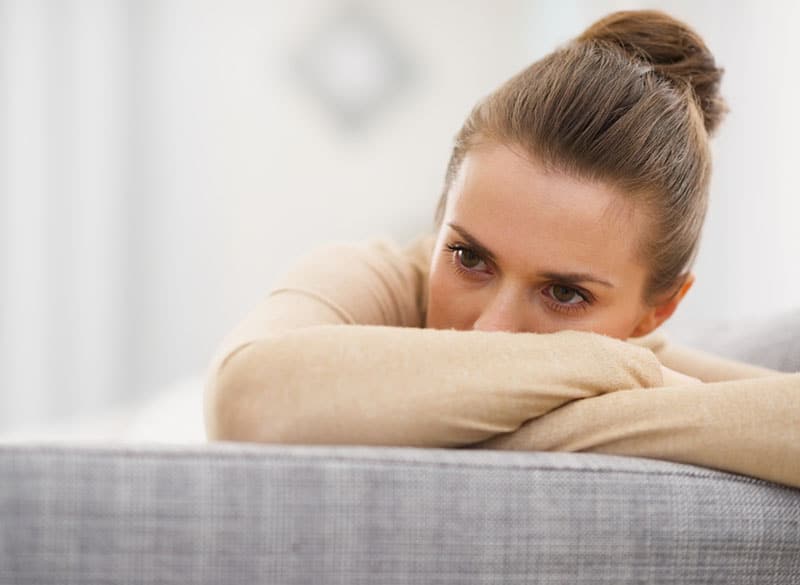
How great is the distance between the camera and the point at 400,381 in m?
0.73

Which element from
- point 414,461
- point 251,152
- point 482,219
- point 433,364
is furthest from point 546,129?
point 251,152

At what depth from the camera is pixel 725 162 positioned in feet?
8.06

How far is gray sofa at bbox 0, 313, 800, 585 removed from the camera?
59 cm

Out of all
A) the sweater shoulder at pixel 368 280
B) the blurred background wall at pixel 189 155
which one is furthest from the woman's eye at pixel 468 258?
the blurred background wall at pixel 189 155

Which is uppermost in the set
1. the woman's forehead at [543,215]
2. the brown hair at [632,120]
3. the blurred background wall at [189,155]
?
the brown hair at [632,120]

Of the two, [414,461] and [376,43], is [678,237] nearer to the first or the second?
[414,461]

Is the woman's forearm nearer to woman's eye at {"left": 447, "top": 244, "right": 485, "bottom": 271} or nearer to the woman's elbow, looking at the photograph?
the woman's elbow

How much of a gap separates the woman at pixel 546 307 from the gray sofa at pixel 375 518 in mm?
43

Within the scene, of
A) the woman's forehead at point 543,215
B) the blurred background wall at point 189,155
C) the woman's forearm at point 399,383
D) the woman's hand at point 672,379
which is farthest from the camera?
the blurred background wall at point 189,155

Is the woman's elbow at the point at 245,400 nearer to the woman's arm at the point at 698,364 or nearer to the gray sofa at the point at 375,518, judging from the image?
the gray sofa at the point at 375,518

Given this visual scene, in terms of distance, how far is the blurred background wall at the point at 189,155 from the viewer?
3.31m

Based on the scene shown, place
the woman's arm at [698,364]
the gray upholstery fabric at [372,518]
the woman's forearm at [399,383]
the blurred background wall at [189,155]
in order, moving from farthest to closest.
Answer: the blurred background wall at [189,155]
the woman's arm at [698,364]
the woman's forearm at [399,383]
the gray upholstery fabric at [372,518]

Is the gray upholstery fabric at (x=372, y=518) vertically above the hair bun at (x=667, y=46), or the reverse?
the hair bun at (x=667, y=46)

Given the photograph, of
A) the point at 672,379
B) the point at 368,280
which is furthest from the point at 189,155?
the point at 672,379
